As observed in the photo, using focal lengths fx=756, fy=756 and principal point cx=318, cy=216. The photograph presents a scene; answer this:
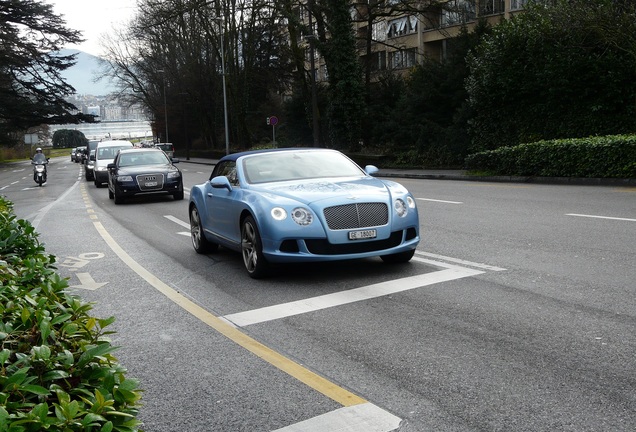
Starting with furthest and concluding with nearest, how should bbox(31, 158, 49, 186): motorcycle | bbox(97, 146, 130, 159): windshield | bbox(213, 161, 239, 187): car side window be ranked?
bbox(31, 158, 49, 186): motorcycle, bbox(97, 146, 130, 159): windshield, bbox(213, 161, 239, 187): car side window

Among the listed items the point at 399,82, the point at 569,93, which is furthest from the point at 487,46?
the point at 399,82

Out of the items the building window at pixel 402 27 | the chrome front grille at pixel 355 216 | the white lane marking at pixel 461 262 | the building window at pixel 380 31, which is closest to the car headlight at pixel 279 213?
the chrome front grille at pixel 355 216

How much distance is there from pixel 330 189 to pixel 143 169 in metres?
14.1

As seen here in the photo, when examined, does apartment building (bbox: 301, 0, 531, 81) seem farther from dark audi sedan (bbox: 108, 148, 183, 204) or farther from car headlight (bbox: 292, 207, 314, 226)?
car headlight (bbox: 292, 207, 314, 226)

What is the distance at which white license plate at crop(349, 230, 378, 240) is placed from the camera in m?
7.89

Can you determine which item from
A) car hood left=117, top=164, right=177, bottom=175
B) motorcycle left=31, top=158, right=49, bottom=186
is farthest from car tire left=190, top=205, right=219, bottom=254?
motorcycle left=31, top=158, right=49, bottom=186

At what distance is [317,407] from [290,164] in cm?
570

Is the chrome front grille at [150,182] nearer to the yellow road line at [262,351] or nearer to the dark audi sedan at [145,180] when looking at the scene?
the dark audi sedan at [145,180]

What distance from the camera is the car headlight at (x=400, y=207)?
326 inches

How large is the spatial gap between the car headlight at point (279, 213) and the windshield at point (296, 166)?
1213mm

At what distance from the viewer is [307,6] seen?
38938 mm

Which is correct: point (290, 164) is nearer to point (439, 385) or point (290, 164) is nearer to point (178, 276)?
point (178, 276)

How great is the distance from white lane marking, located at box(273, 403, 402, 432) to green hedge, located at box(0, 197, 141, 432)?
105 cm

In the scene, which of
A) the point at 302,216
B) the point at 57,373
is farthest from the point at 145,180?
the point at 57,373
